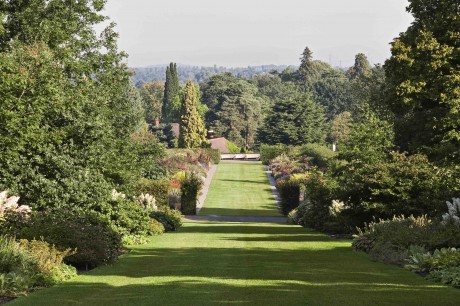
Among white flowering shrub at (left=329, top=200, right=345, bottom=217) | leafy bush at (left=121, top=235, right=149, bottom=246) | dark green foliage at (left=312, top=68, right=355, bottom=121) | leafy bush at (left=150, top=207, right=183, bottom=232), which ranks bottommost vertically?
leafy bush at (left=150, top=207, right=183, bottom=232)

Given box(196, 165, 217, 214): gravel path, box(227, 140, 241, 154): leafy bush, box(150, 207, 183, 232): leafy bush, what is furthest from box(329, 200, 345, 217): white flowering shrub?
box(227, 140, 241, 154): leafy bush

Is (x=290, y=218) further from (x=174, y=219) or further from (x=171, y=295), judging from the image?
(x=171, y=295)

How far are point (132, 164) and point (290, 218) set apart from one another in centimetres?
1123

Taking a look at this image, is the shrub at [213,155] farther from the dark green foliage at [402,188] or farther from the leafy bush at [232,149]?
the dark green foliage at [402,188]

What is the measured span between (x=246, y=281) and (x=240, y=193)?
4420 cm

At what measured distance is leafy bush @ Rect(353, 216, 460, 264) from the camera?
56.8 feet

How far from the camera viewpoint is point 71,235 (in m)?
16.8

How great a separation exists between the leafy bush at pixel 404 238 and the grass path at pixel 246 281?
20.9 inches

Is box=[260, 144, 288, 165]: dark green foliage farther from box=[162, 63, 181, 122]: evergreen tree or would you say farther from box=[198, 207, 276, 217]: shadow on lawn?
box=[162, 63, 181, 122]: evergreen tree

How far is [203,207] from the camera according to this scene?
49281 mm

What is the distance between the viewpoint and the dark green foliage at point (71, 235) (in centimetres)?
1652

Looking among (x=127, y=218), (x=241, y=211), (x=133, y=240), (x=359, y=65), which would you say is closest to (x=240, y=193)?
(x=241, y=211)

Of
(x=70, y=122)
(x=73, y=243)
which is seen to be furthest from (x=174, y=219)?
(x=73, y=243)

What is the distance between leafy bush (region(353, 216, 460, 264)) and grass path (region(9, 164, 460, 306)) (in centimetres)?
53
